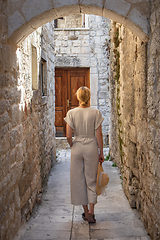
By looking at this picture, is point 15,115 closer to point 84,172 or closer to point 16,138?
point 16,138

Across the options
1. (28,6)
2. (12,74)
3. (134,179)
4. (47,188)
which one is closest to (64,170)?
(47,188)

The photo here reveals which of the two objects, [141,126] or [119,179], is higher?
[141,126]

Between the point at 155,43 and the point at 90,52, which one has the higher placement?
the point at 90,52

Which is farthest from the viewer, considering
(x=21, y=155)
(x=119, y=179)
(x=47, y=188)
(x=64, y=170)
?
(x=64, y=170)

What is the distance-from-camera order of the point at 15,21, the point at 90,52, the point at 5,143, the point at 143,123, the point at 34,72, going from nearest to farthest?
the point at 5,143 < the point at 15,21 < the point at 143,123 < the point at 34,72 < the point at 90,52

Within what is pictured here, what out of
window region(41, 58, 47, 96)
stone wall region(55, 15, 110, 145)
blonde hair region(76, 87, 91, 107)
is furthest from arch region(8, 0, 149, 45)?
stone wall region(55, 15, 110, 145)

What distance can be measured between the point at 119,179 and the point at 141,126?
6.91ft

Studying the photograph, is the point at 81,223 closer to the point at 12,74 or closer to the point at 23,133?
the point at 23,133

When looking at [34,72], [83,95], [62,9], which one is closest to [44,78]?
[34,72]

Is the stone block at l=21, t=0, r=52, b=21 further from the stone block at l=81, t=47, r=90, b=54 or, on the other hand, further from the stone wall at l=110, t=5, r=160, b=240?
the stone block at l=81, t=47, r=90, b=54

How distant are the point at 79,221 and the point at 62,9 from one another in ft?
7.61

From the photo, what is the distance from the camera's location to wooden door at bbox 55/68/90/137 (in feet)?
28.3

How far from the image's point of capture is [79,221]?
3.07m

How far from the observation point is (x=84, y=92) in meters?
2.98
